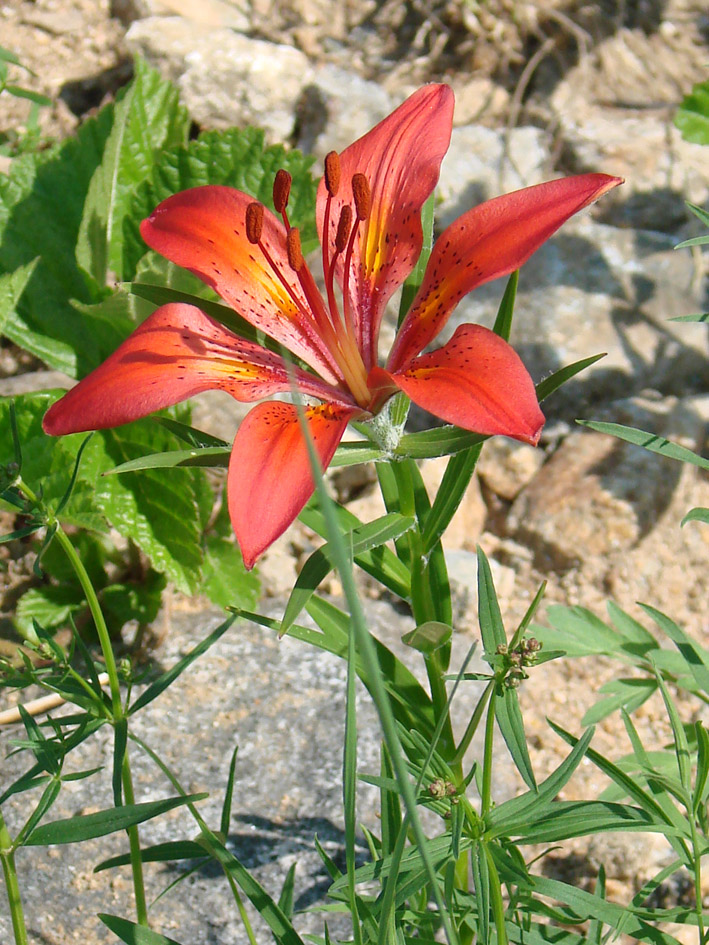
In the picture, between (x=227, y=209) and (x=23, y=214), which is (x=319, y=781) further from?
(x=23, y=214)

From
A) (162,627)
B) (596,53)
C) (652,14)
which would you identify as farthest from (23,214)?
(652,14)

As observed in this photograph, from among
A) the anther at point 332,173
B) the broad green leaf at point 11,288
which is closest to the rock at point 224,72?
the broad green leaf at point 11,288

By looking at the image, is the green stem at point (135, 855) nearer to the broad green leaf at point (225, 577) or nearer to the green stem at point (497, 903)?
the green stem at point (497, 903)

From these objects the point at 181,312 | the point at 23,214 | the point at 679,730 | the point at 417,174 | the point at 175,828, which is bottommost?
the point at 175,828

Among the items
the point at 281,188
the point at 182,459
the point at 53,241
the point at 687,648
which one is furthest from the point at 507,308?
the point at 53,241

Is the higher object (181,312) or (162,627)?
(181,312)

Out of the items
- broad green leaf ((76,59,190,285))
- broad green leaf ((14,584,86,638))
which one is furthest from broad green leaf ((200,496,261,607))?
broad green leaf ((76,59,190,285))

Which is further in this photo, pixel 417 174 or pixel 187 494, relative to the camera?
pixel 187 494
